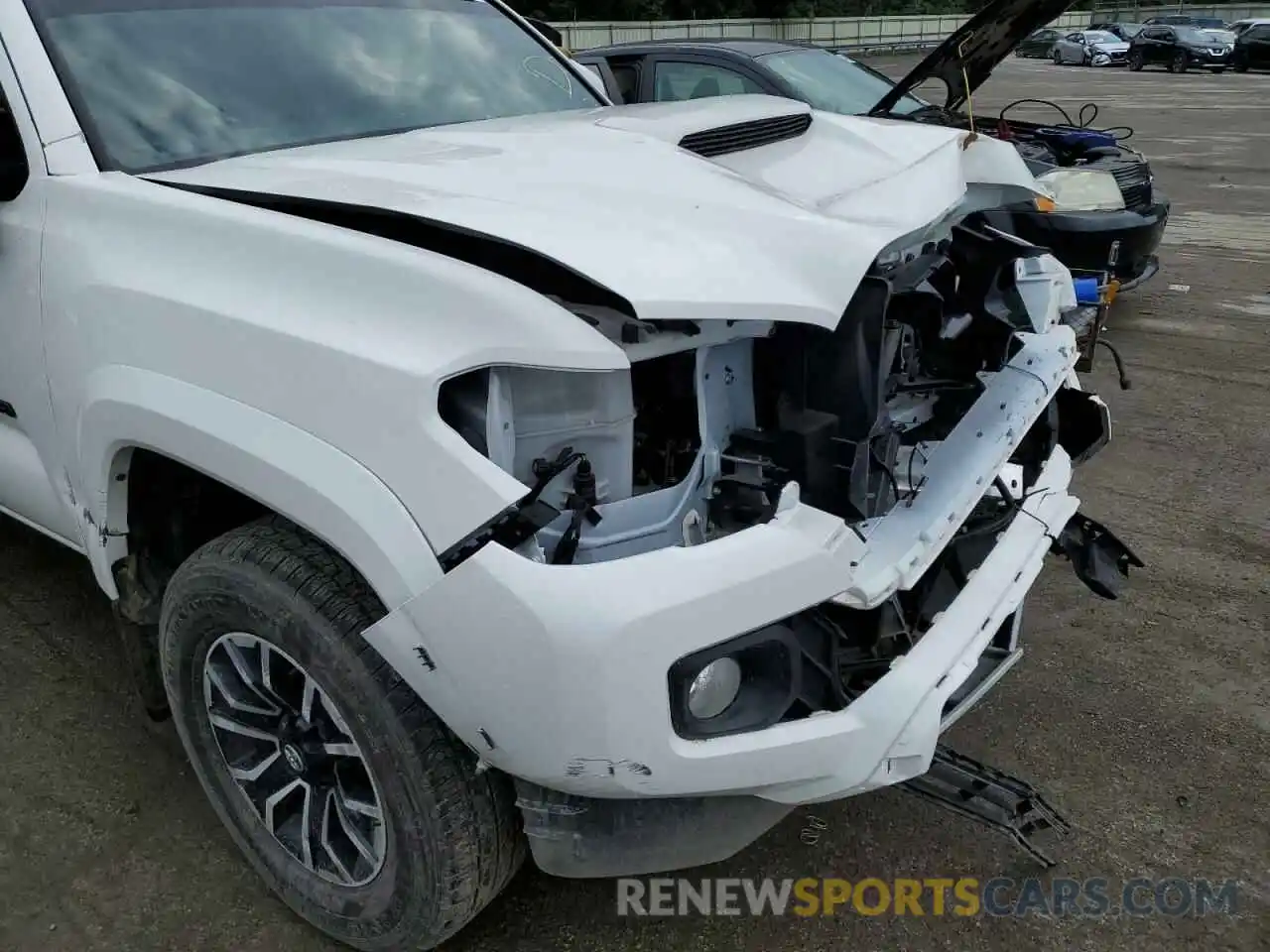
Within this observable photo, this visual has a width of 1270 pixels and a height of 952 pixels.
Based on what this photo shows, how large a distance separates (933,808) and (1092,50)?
121 feet

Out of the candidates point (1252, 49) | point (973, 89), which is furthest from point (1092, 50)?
point (973, 89)

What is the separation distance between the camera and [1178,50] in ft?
94.3

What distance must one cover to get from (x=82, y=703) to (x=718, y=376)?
216 centimetres

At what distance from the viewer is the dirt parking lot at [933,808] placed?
87.7 inches

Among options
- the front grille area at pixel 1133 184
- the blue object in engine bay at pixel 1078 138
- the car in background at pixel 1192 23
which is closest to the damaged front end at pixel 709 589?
the front grille area at pixel 1133 184

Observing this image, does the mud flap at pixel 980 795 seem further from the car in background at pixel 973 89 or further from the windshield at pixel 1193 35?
the windshield at pixel 1193 35

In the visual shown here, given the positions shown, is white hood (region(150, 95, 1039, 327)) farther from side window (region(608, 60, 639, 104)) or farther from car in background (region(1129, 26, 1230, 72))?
car in background (region(1129, 26, 1230, 72))

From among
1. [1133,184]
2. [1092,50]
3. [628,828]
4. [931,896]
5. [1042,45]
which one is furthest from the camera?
[1042,45]

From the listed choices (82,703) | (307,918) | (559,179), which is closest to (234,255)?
(559,179)

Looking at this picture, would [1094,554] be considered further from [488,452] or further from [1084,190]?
[1084,190]

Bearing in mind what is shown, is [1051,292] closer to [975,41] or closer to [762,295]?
[762,295]

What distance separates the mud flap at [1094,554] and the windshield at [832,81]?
156 inches

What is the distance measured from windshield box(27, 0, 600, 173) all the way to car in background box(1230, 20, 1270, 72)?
29514mm

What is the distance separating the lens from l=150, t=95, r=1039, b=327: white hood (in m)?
1.81
